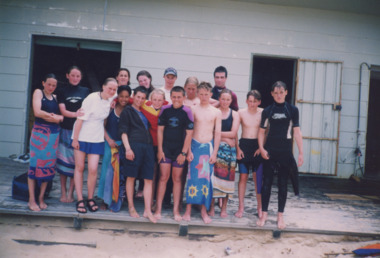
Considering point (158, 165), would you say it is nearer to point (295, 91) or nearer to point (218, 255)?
point (218, 255)

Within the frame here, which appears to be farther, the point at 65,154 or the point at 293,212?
the point at 293,212

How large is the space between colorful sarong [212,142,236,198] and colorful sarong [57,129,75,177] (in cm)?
174

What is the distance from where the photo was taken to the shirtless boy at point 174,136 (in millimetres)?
3316

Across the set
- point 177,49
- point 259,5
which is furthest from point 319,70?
point 177,49

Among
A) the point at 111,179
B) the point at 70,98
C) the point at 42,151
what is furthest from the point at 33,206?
the point at 70,98

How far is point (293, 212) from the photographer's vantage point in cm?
390

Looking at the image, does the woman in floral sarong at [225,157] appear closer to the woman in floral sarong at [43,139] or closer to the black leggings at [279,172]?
the black leggings at [279,172]

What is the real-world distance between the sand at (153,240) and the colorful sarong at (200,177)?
1.14ft

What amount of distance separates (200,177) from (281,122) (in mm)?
1113

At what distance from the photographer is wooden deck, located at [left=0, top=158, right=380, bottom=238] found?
328 centimetres

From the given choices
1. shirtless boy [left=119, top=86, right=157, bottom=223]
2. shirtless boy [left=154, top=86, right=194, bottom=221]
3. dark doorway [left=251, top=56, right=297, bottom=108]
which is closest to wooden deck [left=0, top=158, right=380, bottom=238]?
shirtless boy [left=119, top=86, right=157, bottom=223]

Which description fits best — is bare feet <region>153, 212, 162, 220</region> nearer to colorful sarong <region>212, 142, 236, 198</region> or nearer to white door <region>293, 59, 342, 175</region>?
colorful sarong <region>212, 142, 236, 198</region>

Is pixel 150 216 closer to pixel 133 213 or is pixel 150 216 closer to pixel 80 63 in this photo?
pixel 133 213

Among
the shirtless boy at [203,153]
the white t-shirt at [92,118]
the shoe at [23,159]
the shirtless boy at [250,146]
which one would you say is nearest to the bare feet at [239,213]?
the shirtless boy at [250,146]
